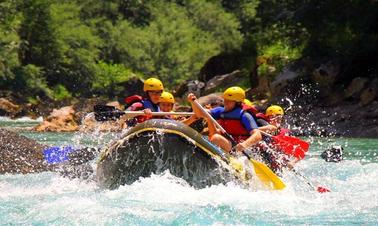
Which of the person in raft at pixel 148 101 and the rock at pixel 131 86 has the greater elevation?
the rock at pixel 131 86

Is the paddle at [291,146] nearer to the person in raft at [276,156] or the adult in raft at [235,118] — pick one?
the person in raft at [276,156]

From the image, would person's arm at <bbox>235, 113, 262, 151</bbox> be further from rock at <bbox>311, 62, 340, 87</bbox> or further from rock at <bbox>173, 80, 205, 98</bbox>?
rock at <bbox>173, 80, 205, 98</bbox>

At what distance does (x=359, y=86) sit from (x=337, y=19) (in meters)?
4.19

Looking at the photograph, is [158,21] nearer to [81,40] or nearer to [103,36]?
[103,36]

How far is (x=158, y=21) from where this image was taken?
186 feet

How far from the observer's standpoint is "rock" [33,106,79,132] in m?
22.0

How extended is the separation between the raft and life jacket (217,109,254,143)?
882mm

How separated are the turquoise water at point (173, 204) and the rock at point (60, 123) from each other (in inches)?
453

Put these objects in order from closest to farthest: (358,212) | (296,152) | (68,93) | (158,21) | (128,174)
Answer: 1. (358,212)
2. (128,174)
3. (296,152)
4. (68,93)
5. (158,21)

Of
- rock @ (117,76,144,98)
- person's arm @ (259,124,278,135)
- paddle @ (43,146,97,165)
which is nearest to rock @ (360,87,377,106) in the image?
paddle @ (43,146,97,165)

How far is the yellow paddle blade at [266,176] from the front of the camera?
352 inches

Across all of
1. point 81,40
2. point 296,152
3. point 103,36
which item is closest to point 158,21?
point 103,36

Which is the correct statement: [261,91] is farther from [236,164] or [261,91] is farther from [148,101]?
[236,164]

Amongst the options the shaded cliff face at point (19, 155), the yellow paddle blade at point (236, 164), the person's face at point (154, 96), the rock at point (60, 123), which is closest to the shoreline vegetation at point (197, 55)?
the rock at point (60, 123)
